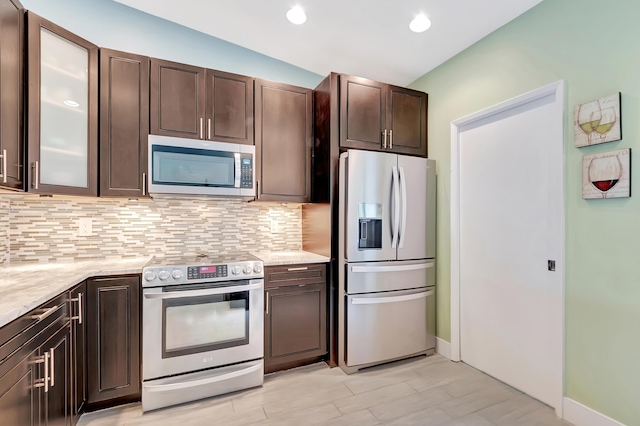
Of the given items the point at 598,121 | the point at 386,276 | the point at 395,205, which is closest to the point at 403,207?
the point at 395,205

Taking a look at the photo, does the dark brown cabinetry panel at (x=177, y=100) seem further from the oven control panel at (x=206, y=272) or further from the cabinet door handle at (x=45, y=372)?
the cabinet door handle at (x=45, y=372)

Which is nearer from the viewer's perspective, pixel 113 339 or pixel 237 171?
pixel 113 339

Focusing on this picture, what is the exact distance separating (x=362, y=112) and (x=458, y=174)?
3.44 feet

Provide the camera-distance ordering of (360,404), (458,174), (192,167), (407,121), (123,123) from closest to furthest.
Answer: (360,404) → (123,123) → (192,167) → (458,174) → (407,121)

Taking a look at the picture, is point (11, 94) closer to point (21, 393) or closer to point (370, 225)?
point (21, 393)

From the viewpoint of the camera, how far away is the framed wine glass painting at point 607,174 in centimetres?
165

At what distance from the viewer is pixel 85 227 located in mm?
A: 2459

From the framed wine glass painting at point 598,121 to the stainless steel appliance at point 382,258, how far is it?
3.72 feet

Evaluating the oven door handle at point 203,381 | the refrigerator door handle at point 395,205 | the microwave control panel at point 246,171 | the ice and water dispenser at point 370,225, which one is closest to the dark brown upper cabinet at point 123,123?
the microwave control panel at point 246,171

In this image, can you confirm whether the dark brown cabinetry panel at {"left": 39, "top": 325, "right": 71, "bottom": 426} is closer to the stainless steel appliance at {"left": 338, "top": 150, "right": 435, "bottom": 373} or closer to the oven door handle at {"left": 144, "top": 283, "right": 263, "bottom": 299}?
the oven door handle at {"left": 144, "top": 283, "right": 263, "bottom": 299}

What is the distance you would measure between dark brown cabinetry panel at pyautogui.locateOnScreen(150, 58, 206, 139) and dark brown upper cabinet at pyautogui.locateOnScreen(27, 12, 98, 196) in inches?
15.3

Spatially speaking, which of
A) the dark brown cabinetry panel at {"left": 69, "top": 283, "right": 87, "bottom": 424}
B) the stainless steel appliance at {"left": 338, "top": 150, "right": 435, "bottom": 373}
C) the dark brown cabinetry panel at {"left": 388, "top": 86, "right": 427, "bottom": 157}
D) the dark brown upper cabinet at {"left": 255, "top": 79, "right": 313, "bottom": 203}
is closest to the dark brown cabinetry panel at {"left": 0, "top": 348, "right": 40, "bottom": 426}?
the dark brown cabinetry panel at {"left": 69, "top": 283, "right": 87, "bottom": 424}

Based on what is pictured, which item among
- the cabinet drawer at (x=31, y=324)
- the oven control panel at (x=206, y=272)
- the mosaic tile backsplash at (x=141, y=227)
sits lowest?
the cabinet drawer at (x=31, y=324)

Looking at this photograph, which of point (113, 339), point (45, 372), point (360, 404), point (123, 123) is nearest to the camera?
point (45, 372)
